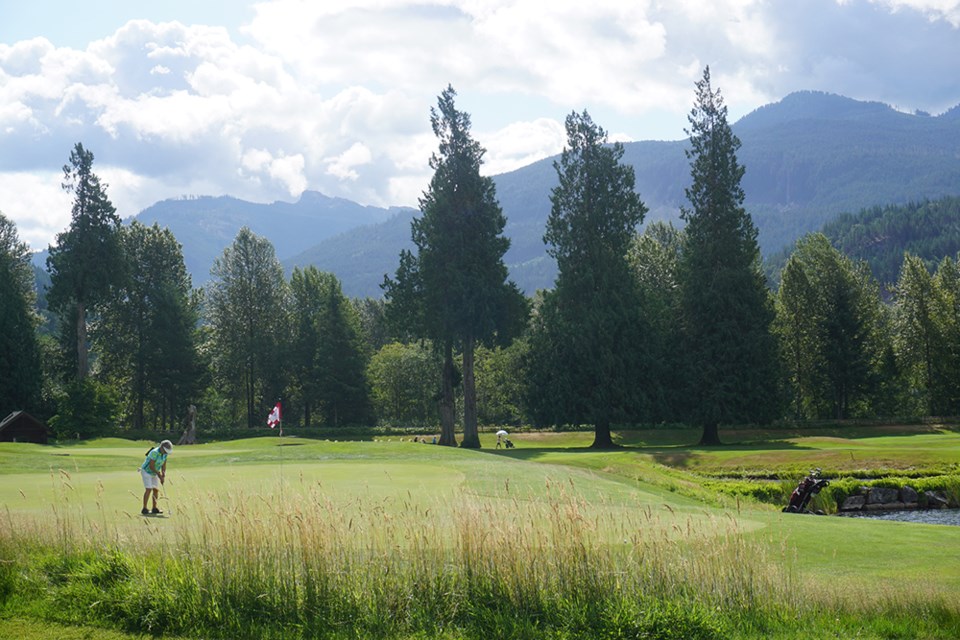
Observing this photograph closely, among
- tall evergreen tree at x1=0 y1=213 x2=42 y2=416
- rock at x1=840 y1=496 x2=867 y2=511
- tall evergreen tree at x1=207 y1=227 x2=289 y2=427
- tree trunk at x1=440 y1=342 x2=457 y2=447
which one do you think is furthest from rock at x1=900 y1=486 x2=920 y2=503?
tall evergreen tree at x1=0 y1=213 x2=42 y2=416

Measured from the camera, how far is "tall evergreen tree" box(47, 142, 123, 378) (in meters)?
65.0

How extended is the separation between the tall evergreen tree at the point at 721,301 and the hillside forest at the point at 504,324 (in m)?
0.15

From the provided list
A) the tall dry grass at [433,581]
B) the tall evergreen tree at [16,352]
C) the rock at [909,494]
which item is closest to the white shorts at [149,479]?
the tall dry grass at [433,581]

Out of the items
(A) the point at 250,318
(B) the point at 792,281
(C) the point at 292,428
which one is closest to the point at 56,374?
(A) the point at 250,318

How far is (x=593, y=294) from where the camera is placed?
57188 millimetres

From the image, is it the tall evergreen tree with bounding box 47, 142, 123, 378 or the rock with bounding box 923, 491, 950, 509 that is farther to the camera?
the tall evergreen tree with bounding box 47, 142, 123, 378

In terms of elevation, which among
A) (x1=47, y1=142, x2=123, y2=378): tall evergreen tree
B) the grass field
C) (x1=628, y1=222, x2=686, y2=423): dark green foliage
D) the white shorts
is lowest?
the grass field

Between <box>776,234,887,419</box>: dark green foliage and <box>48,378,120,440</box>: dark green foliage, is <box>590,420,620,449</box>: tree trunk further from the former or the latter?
<box>48,378,120,440</box>: dark green foliage

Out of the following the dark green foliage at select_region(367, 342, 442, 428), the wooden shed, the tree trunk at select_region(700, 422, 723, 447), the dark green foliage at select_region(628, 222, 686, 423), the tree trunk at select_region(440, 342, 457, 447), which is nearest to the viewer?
the tree trunk at select_region(700, 422, 723, 447)

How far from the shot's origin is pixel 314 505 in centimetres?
1245

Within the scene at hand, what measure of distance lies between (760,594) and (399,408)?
87.0 metres

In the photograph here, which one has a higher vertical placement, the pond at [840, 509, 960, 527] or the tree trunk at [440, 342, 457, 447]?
the tree trunk at [440, 342, 457, 447]

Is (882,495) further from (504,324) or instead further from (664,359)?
(504,324)

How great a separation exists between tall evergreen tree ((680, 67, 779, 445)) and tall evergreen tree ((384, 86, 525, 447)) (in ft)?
40.8
